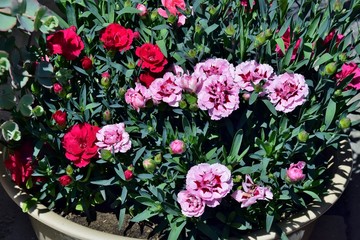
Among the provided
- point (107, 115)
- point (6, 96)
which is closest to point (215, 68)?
point (107, 115)

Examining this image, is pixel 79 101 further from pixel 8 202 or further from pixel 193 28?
pixel 8 202

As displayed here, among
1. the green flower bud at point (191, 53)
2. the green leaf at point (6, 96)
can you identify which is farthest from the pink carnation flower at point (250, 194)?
the green leaf at point (6, 96)

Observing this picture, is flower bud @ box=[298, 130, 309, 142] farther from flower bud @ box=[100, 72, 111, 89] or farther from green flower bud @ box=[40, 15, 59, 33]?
green flower bud @ box=[40, 15, 59, 33]

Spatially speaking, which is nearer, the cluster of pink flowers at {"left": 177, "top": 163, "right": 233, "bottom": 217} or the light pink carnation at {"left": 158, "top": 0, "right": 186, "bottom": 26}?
the cluster of pink flowers at {"left": 177, "top": 163, "right": 233, "bottom": 217}

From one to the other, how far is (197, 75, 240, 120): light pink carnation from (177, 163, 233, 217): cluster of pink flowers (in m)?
0.13

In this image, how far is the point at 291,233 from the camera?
5.84 feet

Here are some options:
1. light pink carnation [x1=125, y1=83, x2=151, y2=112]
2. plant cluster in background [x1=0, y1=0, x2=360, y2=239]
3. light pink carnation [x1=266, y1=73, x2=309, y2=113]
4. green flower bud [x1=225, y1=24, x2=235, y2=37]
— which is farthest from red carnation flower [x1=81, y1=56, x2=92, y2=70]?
light pink carnation [x1=266, y1=73, x2=309, y2=113]

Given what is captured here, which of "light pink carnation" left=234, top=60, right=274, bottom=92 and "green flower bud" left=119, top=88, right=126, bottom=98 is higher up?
"light pink carnation" left=234, top=60, right=274, bottom=92

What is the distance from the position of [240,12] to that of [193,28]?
0.13 meters

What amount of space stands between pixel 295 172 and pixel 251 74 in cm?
26

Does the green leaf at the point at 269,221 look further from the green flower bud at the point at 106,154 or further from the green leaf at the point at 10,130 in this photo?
the green leaf at the point at 10,130

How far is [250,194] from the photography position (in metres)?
1.70

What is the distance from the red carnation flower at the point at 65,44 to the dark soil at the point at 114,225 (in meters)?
0.44

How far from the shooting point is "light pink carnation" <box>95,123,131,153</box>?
1.73 meters
